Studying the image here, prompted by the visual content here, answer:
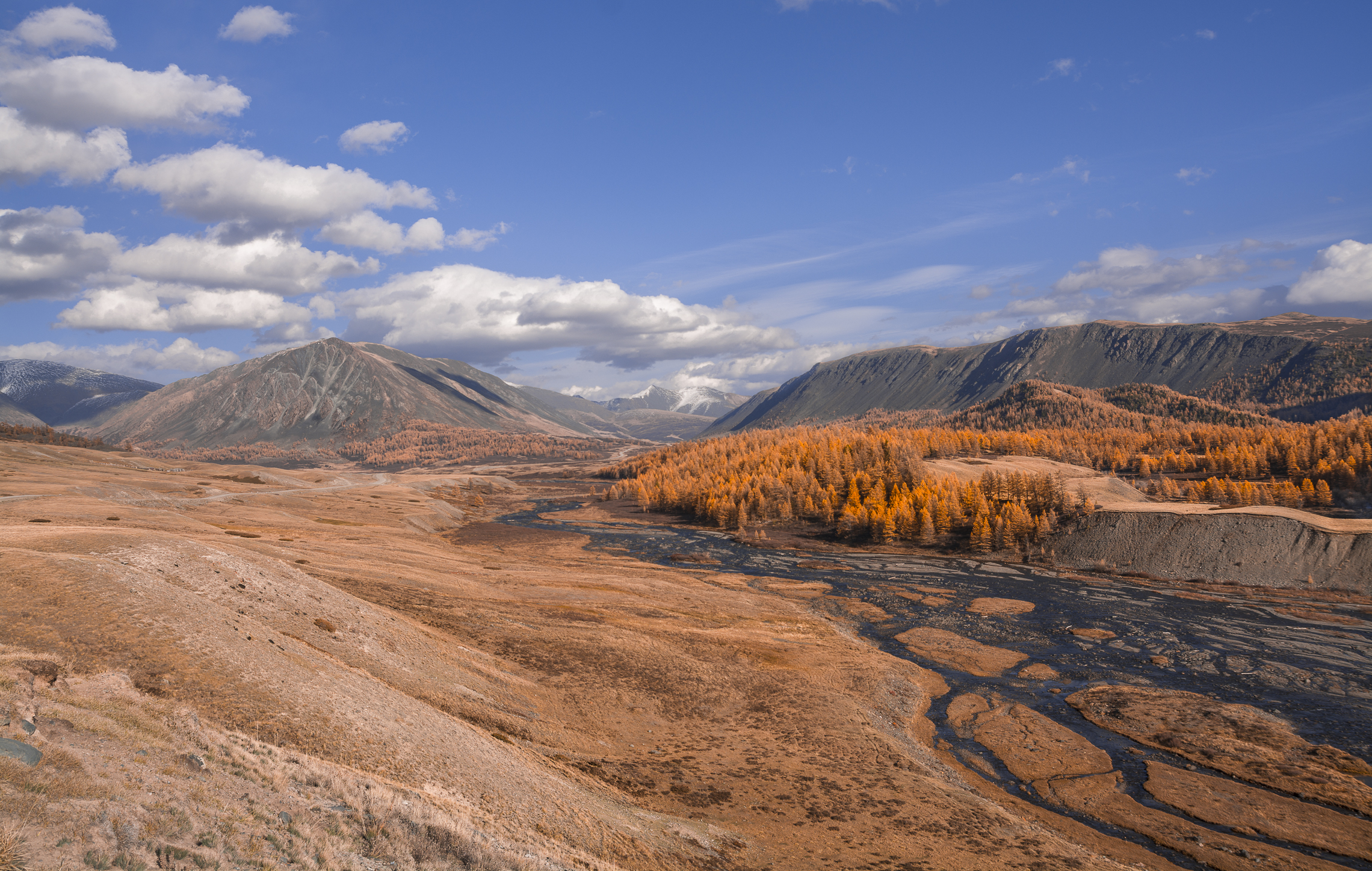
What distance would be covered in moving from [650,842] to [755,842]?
504 cm

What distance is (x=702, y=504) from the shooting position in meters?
168

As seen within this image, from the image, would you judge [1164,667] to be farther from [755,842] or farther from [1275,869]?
[755,842]

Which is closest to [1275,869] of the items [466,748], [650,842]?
[650,842]

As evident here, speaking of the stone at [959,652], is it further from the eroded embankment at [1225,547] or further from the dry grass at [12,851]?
the dry grass at [12,851]

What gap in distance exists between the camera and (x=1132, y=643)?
2382 inches

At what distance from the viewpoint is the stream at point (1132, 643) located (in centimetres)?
4081

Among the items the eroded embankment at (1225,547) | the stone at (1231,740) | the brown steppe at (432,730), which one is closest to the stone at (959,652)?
the brown steppe at (432,730)

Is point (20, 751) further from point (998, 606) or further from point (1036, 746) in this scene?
point (998, 606)

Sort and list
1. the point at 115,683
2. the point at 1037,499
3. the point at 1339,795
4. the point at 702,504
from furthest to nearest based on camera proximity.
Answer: the point at 702,504 < the point at 1037,499 < the point at 1339,795 < the point at 115,683

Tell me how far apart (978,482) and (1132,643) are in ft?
284

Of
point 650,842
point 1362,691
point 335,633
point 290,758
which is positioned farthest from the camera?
point 1362,691

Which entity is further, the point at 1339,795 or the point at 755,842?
the point at 1339,795

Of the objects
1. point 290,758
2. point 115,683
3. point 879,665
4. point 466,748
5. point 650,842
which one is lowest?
point 879,665

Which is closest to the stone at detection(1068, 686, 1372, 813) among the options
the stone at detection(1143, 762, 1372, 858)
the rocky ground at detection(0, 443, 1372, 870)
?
the rocky ground at detection(0, 443, 1372, 870)
